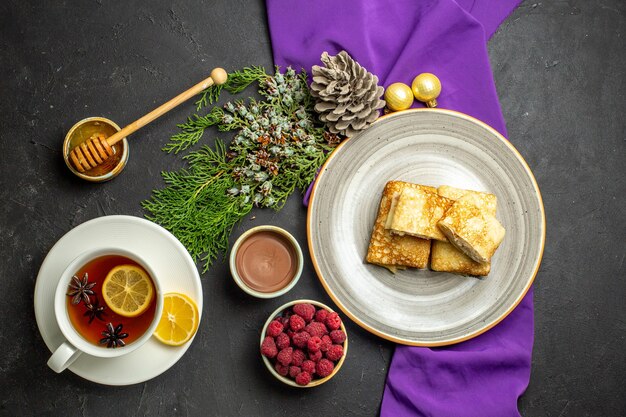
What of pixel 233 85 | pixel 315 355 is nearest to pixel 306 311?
pixel 315 355

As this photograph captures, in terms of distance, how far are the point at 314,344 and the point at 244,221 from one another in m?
0.65

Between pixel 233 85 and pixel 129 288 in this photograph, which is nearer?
pixel 129 288

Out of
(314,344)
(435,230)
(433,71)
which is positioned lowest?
(314,344)

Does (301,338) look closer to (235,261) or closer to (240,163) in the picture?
(235,261)

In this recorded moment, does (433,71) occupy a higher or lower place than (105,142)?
lower

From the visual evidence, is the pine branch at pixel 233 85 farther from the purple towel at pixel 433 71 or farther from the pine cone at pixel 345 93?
the pine cone at pixel 345 93

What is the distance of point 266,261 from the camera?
2.40 metres

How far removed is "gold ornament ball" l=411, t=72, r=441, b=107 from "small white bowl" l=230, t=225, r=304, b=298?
34.4 inches

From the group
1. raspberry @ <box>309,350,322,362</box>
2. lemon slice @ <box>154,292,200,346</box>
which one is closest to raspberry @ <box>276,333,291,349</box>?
raspberry @ <box>309,350,322,362</box>

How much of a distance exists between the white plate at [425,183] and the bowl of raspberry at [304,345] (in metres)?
0.15

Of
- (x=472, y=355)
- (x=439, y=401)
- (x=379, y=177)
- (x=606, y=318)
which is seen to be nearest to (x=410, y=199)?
(x=379, y=177)

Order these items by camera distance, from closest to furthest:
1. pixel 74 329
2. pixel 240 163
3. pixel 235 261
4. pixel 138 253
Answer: pixel 74 329 < pixel 138 253 < pixel 235 261 < pixel 240 163

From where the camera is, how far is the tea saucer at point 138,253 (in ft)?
6.81

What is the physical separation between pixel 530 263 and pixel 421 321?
566 mm
